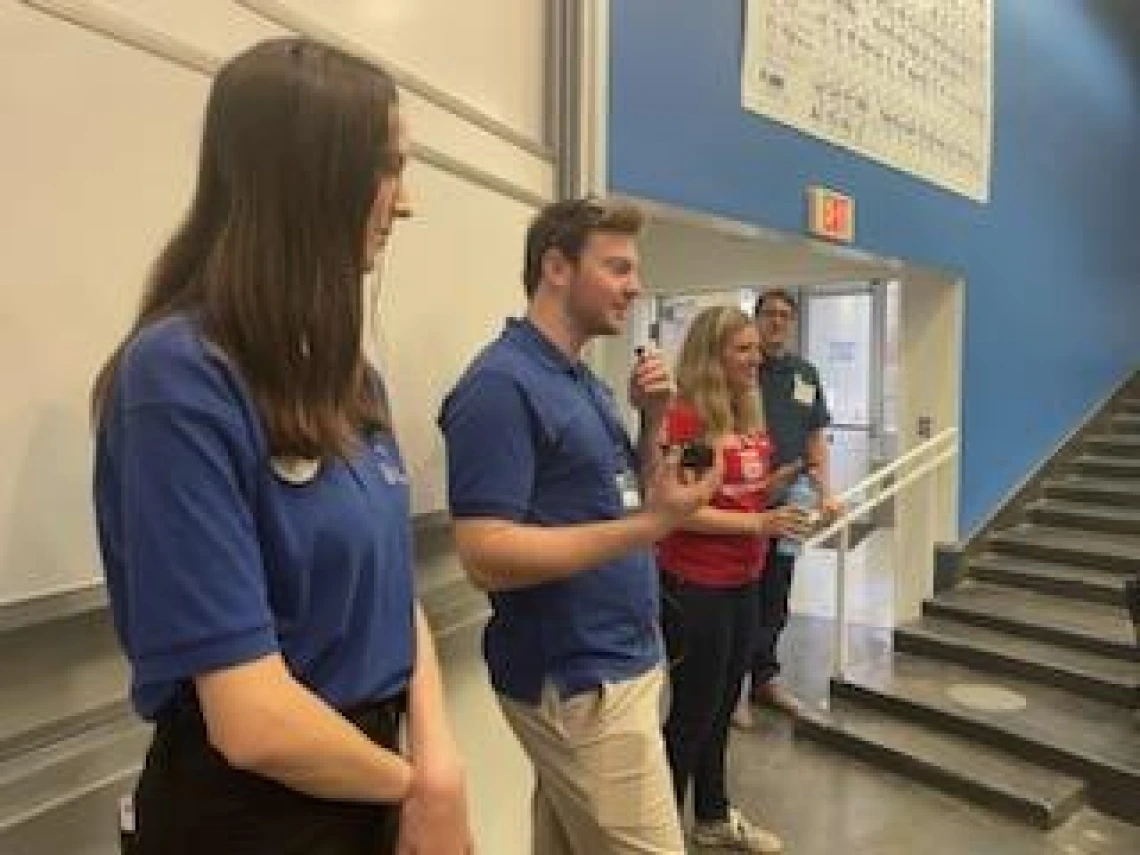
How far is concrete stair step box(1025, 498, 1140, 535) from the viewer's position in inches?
206

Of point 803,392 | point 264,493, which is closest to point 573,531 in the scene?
point 264,493

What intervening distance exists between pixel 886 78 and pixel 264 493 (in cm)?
374

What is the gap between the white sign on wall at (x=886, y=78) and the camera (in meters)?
3.39

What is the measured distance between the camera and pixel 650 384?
67.4 inches

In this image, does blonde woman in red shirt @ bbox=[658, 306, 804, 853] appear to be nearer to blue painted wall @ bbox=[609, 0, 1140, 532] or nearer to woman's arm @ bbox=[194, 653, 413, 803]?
blue painted wall @ bbox=[609, 0, 1140, 532]

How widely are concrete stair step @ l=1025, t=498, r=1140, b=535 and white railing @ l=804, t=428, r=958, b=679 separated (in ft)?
2.63

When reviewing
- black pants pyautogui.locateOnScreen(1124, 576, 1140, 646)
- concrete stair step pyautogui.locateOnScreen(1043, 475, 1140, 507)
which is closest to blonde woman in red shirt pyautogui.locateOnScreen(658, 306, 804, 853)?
black pants pyautogui.locateOnScreen(1124, 576, 1140, 646)

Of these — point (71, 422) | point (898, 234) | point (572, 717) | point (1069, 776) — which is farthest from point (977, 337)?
point (71, 422)

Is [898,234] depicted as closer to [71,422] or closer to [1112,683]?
[1112,683]

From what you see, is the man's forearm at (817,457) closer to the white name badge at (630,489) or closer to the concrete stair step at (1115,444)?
the white name badge at (630,489)

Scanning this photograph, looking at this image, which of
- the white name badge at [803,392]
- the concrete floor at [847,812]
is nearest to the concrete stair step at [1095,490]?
the concrete floor at [847,812]

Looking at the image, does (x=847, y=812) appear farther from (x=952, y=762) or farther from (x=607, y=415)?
(x=607, y=415)

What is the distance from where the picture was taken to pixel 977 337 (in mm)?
5160

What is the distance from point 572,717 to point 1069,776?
257cm
